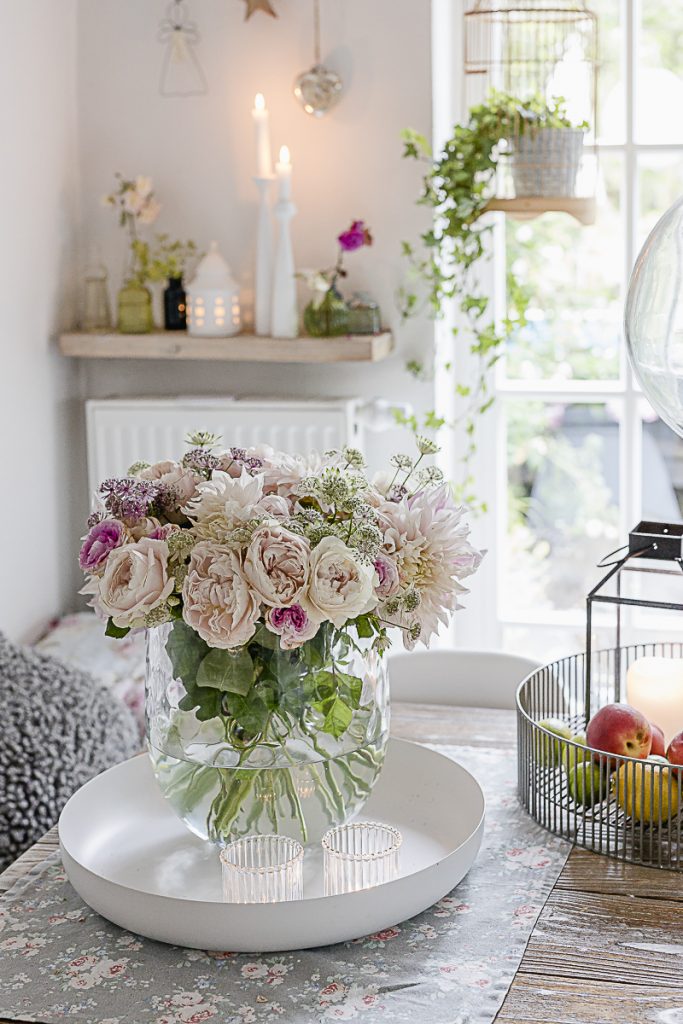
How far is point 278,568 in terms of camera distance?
40.5 inches

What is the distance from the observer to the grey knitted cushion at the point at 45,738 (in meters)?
1.68

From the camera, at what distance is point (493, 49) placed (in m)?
2.77

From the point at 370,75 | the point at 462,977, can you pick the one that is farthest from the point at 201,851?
the point at 370,75

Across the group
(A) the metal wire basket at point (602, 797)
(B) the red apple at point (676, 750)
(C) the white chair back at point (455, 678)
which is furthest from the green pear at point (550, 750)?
(C) the white chair back at point (455, 678)

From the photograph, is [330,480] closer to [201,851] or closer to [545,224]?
[201,851]

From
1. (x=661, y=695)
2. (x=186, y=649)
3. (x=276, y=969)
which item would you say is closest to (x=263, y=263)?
(x=661, y=695)

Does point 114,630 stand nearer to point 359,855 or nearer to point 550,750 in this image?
point 359,855

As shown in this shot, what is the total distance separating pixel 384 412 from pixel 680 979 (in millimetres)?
1833

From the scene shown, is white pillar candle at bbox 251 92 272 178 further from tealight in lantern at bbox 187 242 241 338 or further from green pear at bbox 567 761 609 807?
green pear at bbox 567 761 609 807

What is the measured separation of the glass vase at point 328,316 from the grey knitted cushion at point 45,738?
100 centimetres

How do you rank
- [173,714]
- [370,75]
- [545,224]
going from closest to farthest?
[173,714] < [370,75] < [545,224]

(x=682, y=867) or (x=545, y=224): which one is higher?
(x=545, y=224)

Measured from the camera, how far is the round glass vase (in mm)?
1098

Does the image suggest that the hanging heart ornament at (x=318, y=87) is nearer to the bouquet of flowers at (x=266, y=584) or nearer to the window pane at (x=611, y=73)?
the window pane at (x=611, y=73)
